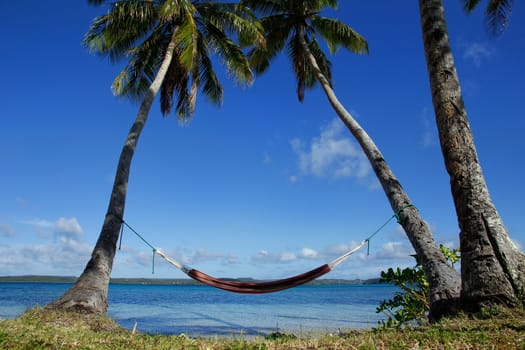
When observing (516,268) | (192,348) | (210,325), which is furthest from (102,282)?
(210,325)

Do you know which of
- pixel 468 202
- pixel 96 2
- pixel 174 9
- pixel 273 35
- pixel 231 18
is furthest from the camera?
pixel 273 35

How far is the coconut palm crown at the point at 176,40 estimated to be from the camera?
25.6 ft

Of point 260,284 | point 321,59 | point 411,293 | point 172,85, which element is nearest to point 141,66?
point 172,85

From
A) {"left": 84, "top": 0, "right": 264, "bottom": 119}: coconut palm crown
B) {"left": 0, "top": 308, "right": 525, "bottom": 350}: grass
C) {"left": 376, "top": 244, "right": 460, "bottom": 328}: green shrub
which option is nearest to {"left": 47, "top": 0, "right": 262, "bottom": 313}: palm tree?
{"left": 84, "top": 0, "right": 264, "bottom": 119}: coconut palm crown

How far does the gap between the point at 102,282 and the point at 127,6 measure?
16.7 ft

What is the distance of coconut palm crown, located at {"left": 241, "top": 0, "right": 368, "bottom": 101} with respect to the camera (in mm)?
9234

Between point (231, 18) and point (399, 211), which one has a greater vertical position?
point (231, 18)

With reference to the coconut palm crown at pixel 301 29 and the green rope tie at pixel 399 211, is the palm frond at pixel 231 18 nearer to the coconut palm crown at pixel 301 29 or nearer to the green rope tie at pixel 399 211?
the coconut palm crown at pixel 301 29

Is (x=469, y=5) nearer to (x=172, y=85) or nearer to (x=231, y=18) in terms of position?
(x=231, y=18)

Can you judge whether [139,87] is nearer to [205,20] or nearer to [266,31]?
[205,20]

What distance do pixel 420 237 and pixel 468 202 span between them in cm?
101

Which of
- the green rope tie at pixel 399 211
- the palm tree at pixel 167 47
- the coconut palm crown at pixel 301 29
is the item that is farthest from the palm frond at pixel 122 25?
the green rope tie at pixel 399 211

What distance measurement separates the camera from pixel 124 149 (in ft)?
20.5

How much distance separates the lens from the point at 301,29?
30.6 ft
